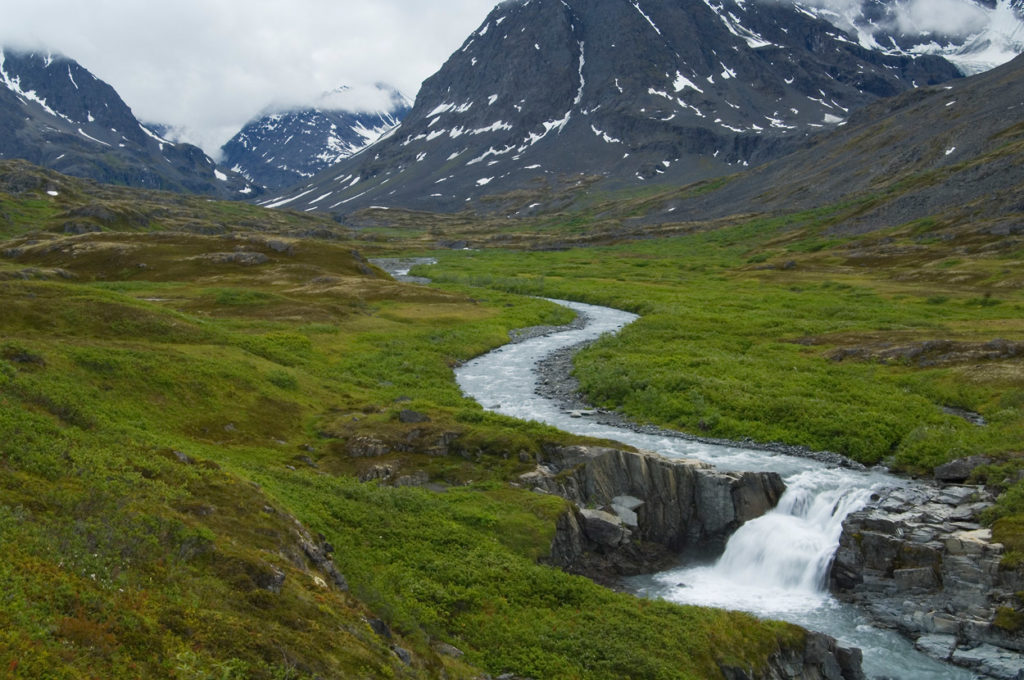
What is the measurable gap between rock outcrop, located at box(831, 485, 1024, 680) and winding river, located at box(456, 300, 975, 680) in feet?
2.23

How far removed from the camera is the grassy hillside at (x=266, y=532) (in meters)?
12.9

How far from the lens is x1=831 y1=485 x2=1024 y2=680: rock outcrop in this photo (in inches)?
845

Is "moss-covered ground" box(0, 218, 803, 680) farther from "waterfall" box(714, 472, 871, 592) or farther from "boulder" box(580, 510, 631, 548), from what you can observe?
"waterfall" box(714, 472, 871, 592)

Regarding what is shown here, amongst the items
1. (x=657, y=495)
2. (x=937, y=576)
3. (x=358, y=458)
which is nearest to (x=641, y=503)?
(x=657, y=495)

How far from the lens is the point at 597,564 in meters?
25.9

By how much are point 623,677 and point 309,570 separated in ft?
28.1

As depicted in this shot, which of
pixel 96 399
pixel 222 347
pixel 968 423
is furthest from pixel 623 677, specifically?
pixel 222 347

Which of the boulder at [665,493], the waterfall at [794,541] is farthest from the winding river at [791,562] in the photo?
the boulder at [665,493]

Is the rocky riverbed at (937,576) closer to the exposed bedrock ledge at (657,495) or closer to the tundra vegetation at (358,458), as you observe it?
the tundra vegetation at (358,458)

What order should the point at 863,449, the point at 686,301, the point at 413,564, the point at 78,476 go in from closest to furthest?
the point at 78,476, the point at 413,564, the point at 863,449, the point at 686,301

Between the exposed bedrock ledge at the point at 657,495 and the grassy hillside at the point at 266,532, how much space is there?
227 cm

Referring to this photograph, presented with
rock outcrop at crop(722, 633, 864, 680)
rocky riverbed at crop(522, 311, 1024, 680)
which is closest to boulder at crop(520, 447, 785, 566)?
rocky riverbed at crop(522, 311, 1024, 680)

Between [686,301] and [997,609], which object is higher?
[686,301]

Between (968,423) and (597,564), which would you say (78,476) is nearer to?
(597,564)
